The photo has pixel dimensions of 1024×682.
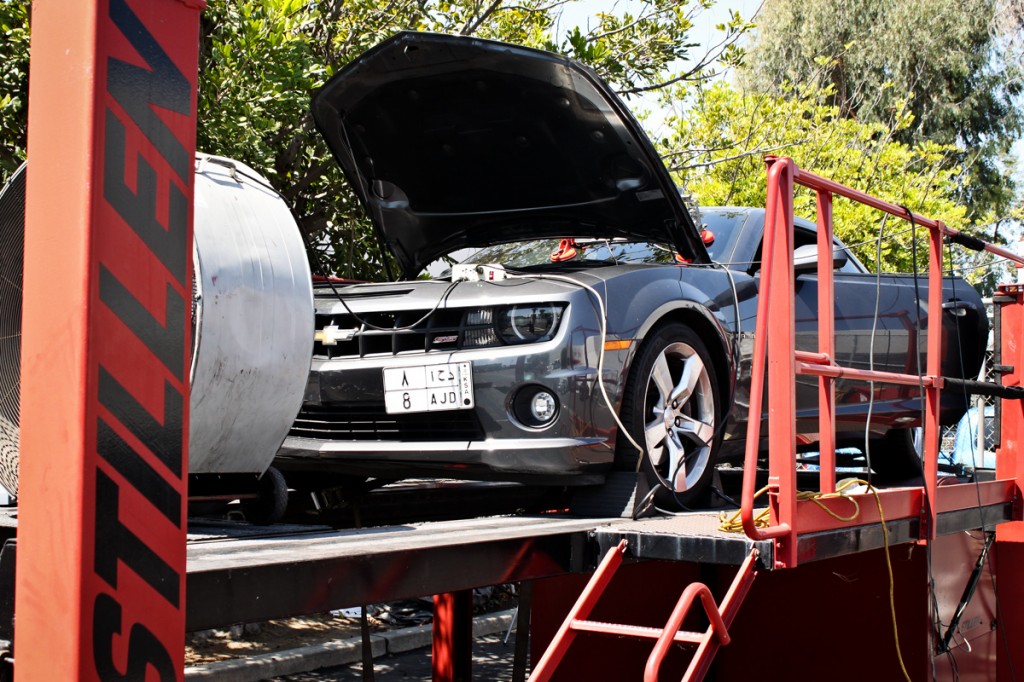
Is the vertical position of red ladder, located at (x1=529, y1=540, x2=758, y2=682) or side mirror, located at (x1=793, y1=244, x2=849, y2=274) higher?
side mirror, located at (x1=793, y1=244, x2=849, y2=274)

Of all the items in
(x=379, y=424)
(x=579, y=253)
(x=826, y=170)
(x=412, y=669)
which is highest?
(x=826, y=170)

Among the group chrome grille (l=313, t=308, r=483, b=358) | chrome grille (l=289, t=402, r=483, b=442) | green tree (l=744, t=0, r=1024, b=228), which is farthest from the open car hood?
green tree (l=744, t=0, r=1024, b=228)

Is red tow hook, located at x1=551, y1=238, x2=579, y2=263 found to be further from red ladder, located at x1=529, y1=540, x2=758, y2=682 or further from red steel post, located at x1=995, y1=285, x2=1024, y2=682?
red ladder, located at x1=529, y1=540, x2=758, y2=682

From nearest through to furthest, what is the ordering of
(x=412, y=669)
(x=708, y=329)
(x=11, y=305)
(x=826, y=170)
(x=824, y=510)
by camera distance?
(x=11, y=305) → (x=824, y=510) → (x=708, y=329) → (x=412, y=669) → (x=826, y=170)

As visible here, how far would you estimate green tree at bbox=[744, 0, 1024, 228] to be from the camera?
26016 mm

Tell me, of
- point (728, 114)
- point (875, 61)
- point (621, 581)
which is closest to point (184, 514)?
point (621, 581)

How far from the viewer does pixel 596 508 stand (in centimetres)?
400

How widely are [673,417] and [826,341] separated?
88cm

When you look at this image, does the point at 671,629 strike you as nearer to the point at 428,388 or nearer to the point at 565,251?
the point at 428,388

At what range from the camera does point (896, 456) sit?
21.1 ft

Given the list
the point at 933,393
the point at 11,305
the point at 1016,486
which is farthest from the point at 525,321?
the point at 1016,486

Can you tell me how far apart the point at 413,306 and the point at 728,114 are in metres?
12.7

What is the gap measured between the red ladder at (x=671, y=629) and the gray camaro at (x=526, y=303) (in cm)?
96

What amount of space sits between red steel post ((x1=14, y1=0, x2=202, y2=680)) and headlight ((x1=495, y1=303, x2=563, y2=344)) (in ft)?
7.61
